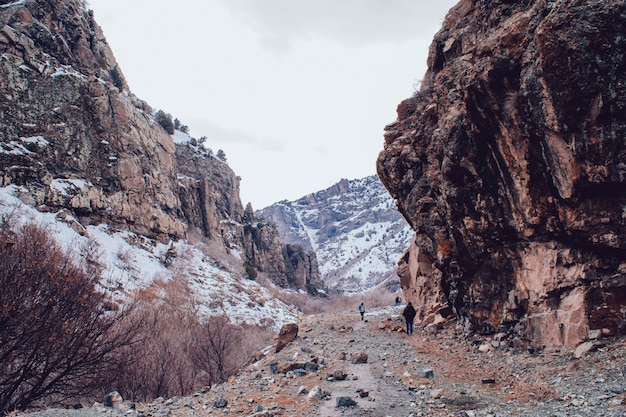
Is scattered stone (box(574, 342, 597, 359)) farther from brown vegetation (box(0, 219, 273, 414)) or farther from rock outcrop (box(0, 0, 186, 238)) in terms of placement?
rock outcrop (box(0, 0, 186, 238))

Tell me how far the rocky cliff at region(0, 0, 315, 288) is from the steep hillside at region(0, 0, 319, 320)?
4.6 inches

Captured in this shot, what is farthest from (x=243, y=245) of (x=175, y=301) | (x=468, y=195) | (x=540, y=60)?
(x=540, y=60)

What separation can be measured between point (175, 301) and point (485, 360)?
Result: 31.8m

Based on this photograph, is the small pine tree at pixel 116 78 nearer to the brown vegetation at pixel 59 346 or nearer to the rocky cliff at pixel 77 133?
the rocky cliff at pixel 77 133

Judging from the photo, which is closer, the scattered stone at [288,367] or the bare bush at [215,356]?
the scattered stone at [288,367]

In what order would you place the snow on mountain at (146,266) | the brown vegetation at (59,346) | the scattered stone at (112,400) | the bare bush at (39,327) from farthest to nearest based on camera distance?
the snow on mountain at (146,266)
the brown vegetation at (59,346)
the bare bush at (39,327)
the scattered stone at (112,400)

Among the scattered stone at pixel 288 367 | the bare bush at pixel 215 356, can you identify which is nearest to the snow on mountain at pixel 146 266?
the bare bush at pixel 215 356

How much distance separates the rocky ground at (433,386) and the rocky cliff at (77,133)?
38.1m

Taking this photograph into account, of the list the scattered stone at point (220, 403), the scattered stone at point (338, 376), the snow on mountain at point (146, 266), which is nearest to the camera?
the scattered stone at point (220, 403)

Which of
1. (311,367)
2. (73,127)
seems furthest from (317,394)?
(73,127)

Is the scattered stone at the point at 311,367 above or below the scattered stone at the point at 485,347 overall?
above

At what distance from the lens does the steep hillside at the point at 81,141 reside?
41000mm

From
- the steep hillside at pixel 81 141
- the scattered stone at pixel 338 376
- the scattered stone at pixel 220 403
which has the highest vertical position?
the steep hillside at pixel 81 141

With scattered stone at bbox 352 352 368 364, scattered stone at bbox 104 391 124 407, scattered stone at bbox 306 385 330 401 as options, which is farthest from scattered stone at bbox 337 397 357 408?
scattered stone at bbox 104 391 124 407
